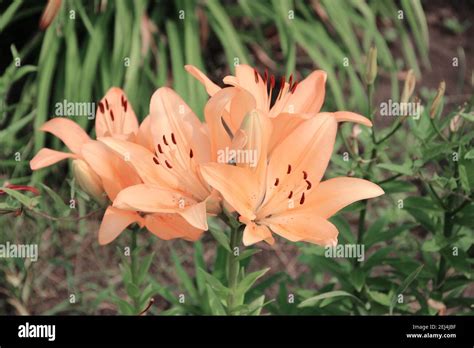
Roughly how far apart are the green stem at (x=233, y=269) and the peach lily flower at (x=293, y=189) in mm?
35

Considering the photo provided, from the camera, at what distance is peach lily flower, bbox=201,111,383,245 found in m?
0.78

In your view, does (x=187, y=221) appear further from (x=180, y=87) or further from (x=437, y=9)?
(x=437, y=9)

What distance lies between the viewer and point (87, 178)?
0.88 meters

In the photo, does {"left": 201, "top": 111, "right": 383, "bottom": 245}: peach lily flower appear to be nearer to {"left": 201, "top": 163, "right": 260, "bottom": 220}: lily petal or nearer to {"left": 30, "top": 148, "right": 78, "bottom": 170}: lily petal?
{"left": 201, "top": 163, "right": 260, "bottom": 220}: lily petal

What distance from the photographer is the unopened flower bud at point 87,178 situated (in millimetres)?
875

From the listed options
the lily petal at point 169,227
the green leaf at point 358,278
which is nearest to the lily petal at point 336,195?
the lily petal at point 169,227

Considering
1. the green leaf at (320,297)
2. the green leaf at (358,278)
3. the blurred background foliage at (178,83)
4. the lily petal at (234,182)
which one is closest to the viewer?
the lily petal at (234,182)

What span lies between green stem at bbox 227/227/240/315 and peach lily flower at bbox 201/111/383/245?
35 millimetres

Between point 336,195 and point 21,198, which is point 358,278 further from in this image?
point 21,198

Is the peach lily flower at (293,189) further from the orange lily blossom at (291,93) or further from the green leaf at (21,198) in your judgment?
the green leaf at (21,198)

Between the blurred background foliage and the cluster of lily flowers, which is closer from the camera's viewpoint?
the cluster of lily flowers

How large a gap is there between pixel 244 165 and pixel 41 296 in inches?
45.9

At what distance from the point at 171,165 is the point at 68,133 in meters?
0.15

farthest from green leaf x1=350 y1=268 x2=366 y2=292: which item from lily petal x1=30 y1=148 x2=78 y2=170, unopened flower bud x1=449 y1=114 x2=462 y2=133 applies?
lily petal x1=30 y1=148 x2=78 y2=170
